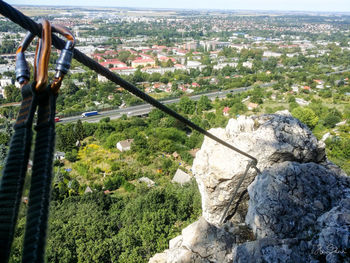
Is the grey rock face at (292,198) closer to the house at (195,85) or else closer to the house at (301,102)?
the house at (301,102)

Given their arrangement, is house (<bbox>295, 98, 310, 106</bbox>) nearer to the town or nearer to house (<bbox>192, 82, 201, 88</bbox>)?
the town

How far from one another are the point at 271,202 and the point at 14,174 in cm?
482

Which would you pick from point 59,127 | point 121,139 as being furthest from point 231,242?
point 59,127

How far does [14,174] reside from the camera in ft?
2.97

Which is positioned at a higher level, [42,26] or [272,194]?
[42,26]

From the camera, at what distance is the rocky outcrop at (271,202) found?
12.3 ft

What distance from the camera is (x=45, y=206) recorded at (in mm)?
943

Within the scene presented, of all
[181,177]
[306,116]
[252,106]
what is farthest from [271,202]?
[252,106]

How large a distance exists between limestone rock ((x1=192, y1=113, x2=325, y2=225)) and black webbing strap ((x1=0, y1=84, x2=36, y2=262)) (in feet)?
19.2

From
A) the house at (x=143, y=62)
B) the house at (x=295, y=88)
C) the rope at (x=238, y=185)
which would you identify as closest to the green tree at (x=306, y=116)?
the house at (x=295, y=88)

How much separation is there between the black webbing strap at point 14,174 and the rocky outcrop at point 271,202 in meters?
3.78

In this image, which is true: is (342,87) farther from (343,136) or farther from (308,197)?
(308,197)

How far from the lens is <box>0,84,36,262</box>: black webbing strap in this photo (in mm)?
845

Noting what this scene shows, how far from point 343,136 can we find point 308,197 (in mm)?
24903
